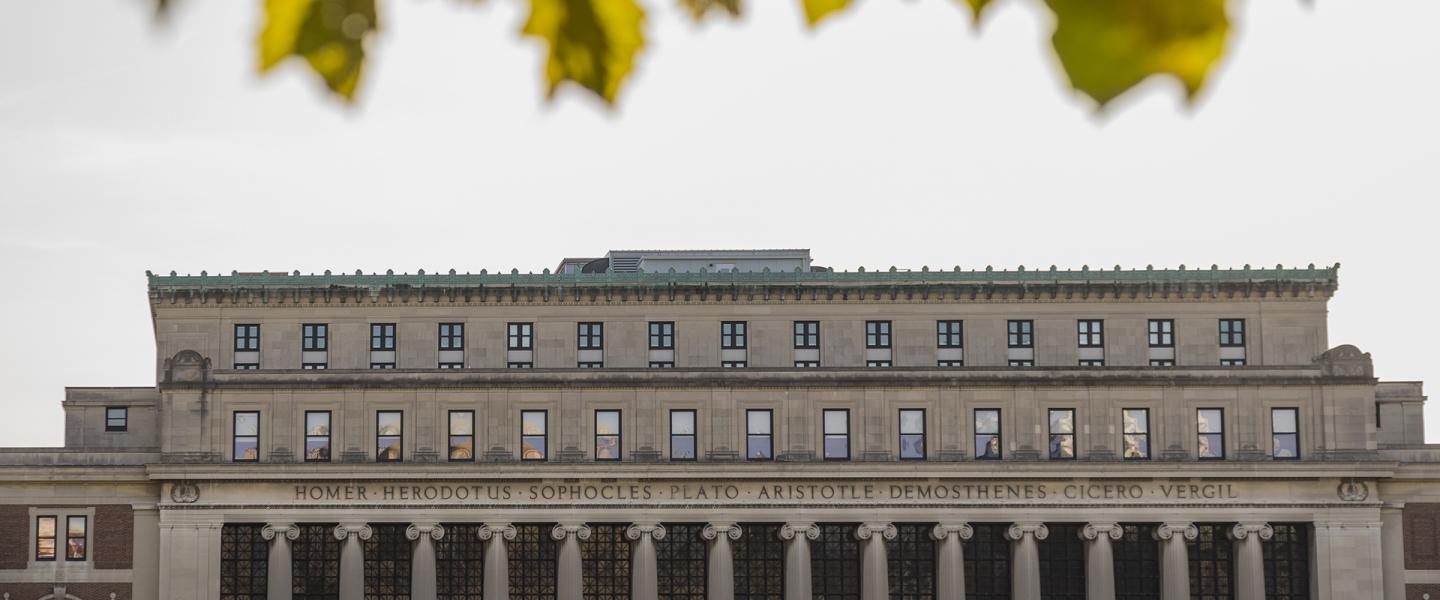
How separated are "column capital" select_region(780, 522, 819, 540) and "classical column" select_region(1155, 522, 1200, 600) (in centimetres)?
1301

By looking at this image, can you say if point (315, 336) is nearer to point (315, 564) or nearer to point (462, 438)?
point (462, 438)

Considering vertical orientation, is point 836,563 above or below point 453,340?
below

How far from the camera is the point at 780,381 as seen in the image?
8194 cm

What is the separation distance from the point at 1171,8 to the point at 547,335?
84864 mm

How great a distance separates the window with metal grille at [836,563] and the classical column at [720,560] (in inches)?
136

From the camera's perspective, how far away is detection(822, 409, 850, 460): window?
3226 inches

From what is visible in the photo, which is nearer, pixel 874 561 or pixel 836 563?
pixel 874 561

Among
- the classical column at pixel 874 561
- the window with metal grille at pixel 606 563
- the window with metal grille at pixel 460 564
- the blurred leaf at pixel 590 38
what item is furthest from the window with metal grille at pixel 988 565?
the blurred leaf at pixel 590 38

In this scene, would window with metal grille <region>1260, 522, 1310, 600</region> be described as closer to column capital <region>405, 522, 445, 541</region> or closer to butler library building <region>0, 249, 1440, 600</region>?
butler library building <region>0, 249, 1440, 600</region>

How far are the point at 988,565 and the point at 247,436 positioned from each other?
29.1 m

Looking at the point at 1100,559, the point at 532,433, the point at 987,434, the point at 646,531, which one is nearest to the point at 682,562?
the point at 646,531

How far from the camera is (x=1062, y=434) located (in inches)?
3206

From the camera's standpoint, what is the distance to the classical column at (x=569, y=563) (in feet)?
261

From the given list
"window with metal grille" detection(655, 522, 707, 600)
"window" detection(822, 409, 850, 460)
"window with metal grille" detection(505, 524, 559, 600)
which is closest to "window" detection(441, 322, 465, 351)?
"window with metal grille" detection(505, 524, 559, 600)
